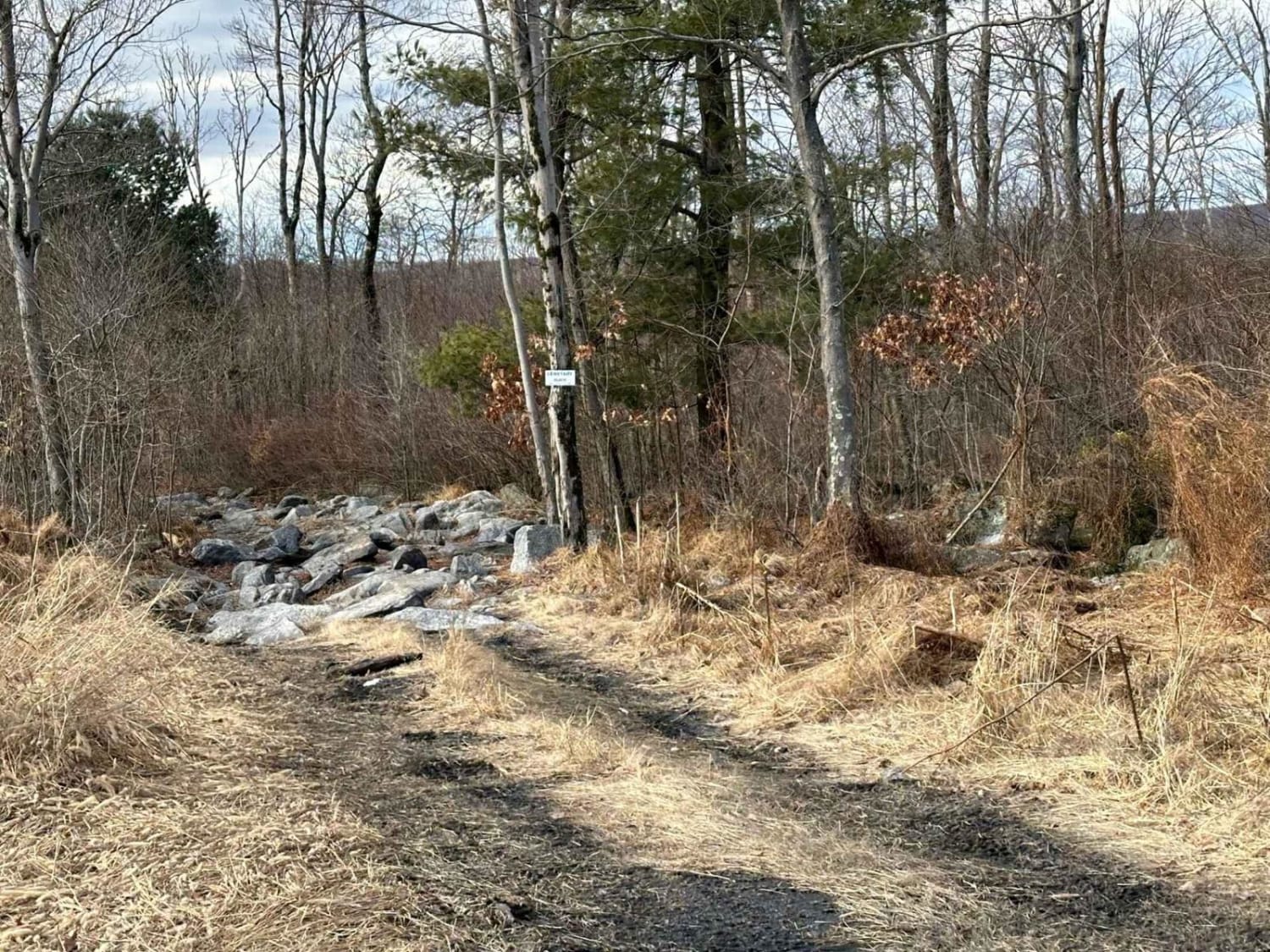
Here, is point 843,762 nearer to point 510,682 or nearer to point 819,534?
point 510,682

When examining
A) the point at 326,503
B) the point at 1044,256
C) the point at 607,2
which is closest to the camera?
the point at 1044,256

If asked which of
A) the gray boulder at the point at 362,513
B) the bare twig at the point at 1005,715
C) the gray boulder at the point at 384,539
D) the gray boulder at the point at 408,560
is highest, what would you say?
the gray boulder at the point at 362,513

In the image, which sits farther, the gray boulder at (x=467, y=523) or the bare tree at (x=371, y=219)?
the bare tree at (x=371, y=219)

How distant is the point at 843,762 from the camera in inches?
227

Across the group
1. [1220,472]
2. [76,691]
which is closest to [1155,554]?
[1220,472]

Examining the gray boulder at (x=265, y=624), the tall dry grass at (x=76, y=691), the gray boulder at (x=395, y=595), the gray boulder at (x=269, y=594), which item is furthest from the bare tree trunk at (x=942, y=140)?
the tall dry grass at (x=76, y=691)

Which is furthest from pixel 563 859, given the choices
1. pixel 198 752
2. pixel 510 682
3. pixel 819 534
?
pixel 819 534

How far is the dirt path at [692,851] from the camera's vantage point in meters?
3.68

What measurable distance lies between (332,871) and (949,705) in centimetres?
338

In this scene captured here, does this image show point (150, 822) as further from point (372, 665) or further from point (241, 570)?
point (241, 570)

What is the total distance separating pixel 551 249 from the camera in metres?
11.9

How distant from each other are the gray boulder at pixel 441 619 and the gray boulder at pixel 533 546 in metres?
1.87

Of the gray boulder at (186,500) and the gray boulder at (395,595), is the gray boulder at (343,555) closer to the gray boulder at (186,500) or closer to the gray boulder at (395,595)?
the gray boulder at (395,595)

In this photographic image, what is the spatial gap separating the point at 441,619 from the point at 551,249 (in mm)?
3991
